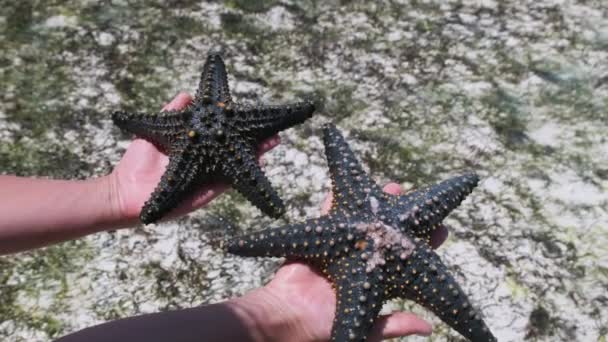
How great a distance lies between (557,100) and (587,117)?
306 mm

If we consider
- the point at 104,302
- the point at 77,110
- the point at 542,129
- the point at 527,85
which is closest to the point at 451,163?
the point at 542,129

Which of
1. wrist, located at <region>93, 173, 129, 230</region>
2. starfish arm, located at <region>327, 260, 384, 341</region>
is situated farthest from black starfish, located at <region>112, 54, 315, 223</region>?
starfish arm, located at <region>327, 260, 384, 341</region>

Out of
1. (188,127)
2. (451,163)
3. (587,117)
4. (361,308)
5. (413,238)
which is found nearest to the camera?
(361,308)

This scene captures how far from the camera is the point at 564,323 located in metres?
4.02

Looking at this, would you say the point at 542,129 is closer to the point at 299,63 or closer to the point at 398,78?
the point at 398,78

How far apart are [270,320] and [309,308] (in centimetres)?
26

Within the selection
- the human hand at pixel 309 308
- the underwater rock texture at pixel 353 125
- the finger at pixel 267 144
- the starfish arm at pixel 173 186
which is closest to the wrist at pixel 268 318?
the human hand at pixel 309 308

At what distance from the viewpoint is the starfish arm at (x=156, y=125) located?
12.5 ft

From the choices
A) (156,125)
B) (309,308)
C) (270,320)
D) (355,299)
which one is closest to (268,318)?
(270,320)

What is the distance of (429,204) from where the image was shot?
3.43 metres

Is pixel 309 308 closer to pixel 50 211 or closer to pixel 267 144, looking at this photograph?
pixel 267 144

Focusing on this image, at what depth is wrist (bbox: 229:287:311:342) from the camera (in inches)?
125

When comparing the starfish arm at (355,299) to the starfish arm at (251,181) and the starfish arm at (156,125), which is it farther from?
the starfish arm at (156,125)

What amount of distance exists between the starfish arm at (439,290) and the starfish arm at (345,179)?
43 cm
